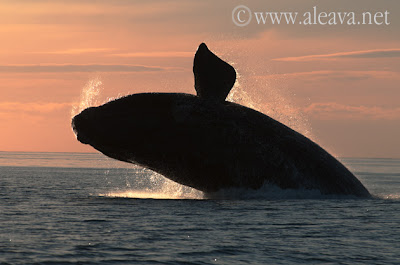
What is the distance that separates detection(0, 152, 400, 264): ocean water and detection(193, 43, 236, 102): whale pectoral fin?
2.64 meters

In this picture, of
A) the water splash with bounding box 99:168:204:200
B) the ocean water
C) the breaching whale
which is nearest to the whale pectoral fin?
the breaching whale

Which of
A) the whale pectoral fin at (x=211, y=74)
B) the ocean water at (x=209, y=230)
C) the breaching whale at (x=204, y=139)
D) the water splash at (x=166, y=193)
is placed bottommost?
the ocean water at (x=209, y=230)

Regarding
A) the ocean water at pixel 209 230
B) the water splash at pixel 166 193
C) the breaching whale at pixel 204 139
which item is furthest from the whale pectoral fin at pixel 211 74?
the water splash at pixel 166 193

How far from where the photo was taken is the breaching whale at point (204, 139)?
17.3 m

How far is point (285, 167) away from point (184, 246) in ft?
22.7

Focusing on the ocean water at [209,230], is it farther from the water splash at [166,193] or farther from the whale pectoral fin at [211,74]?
the whale pectoral fin at [211,74]

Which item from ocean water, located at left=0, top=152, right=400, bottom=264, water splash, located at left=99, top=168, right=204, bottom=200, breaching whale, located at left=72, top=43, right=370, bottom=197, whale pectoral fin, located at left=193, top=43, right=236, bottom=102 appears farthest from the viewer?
water splash, located at left=99, top=168, right=204, bottom=200

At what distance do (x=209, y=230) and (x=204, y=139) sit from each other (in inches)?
196

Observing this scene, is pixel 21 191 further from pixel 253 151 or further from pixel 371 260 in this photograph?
pixel 371 260

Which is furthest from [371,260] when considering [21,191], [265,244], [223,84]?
[21,191]

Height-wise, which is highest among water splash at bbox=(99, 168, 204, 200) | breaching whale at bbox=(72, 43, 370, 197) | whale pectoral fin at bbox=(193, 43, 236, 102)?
whale pectoral fin at bbox=(193, 43, 236, 102)

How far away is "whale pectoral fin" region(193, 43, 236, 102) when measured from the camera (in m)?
17.5

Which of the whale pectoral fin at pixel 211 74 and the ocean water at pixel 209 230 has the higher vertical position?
the whale pectoral fin at pixel 211 74

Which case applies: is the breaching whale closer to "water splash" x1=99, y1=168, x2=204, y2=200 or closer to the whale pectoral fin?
the whale pectoral fin
